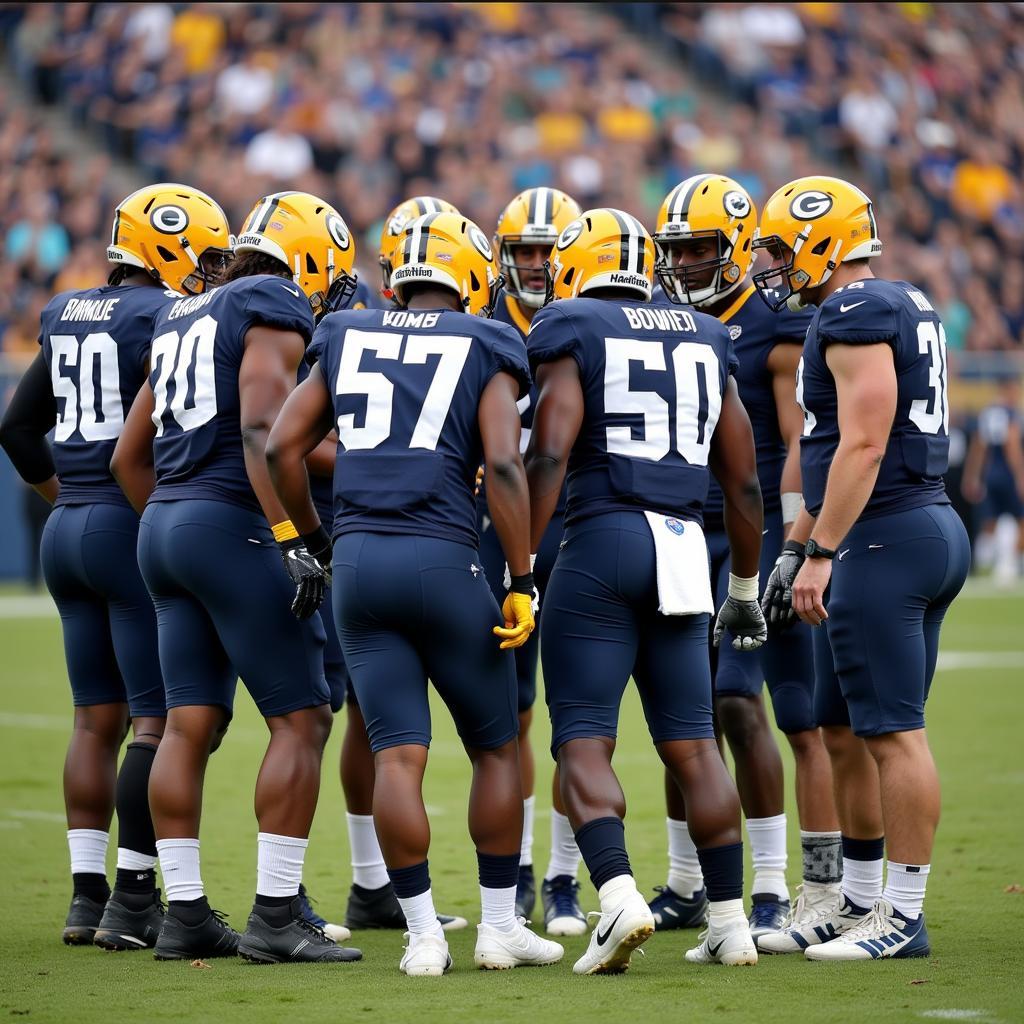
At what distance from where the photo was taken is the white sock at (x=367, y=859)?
19.5ft

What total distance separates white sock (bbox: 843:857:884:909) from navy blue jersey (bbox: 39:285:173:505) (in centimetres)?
264

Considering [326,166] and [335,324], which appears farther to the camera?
[326,166]

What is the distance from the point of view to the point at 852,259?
5.42 meters

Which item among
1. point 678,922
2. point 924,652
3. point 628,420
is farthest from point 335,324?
point 678,922

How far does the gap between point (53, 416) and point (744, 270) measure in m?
2.48

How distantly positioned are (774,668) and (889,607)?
87 cm

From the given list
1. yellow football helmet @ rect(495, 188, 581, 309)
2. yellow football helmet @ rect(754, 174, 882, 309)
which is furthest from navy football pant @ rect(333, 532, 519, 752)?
yellow football helmet @ rect(495, 188, 581, 309)

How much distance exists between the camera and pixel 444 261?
16.8 feet

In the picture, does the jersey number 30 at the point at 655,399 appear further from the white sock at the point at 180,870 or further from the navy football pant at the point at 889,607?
the white sock at the point at 180,870

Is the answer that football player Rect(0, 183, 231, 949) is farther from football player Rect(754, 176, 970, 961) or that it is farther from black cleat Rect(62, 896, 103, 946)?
football player Rect(754, 176, 970, 961)

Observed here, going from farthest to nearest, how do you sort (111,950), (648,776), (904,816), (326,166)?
(326,166) < (648,776) < (111,950) < (904,816)

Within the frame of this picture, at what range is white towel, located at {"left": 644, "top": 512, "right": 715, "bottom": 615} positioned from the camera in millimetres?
4902

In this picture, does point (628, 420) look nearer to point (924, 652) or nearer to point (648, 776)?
point (924, 652)

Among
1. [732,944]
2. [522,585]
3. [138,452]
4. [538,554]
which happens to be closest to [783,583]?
[522,585]
